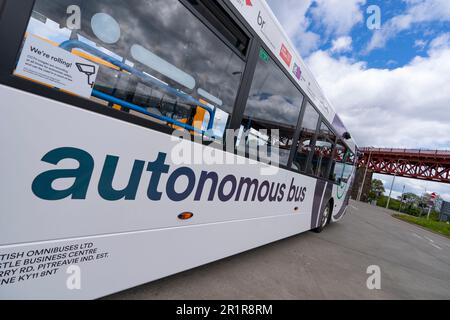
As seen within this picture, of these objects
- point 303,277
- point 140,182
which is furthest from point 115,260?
point 303,277

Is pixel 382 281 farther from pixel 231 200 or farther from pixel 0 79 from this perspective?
pixel 0 79

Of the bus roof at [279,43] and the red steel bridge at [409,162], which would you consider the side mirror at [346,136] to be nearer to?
the bus roof at [279,43]

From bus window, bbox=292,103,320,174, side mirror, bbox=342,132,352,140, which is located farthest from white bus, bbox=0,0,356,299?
side mirror, bbox=342,132,352,140

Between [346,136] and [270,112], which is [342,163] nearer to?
[346,136]

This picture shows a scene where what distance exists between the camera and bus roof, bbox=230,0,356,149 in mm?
2568

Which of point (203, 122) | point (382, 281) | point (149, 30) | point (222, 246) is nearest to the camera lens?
point (149, 30)

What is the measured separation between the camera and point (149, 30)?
73.9 inches

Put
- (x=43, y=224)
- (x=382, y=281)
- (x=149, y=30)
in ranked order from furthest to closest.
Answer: (x=382, y=281) → (x=149, y=30) → (x=43, y=224)

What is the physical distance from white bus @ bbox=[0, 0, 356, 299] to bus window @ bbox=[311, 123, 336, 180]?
217cm

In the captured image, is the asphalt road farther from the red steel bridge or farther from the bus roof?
the red steel bridge

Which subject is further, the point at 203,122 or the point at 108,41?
the point at 203,122

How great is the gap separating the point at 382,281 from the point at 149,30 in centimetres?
521

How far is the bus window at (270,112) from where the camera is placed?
2926 mm
